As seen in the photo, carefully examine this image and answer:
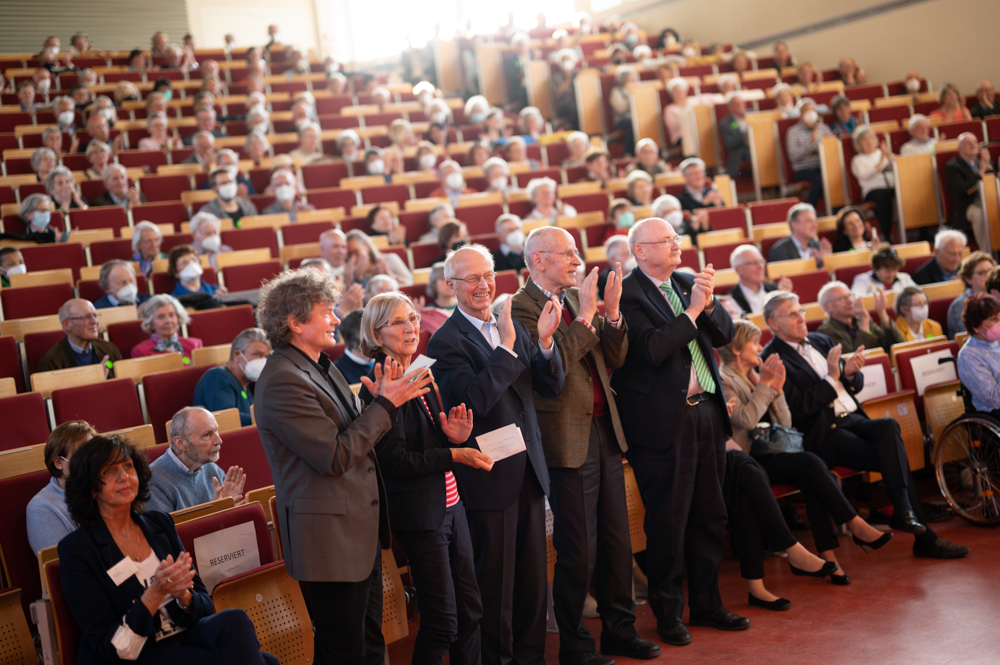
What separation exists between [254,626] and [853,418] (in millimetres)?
2295

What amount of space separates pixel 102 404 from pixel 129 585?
5.49 feet

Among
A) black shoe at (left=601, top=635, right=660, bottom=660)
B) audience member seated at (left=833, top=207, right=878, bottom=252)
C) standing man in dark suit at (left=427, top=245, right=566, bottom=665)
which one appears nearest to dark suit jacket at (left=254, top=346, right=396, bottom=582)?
standing man in dark suit at (left=427, top=245, right=566, bottom=665)

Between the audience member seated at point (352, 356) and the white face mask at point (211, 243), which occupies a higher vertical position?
the white face mask at point (211, 243)

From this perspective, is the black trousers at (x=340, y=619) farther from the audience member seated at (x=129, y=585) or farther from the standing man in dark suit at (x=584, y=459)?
the standing man in dark suit at (x=584, y=459)

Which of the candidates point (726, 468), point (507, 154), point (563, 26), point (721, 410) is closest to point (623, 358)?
point (721, 410)

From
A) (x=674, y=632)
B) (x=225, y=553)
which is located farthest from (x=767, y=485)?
(x=225, y=553)

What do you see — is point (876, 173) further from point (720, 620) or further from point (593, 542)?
point (593, 542)

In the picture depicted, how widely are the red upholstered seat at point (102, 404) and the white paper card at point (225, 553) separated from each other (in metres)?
1.38

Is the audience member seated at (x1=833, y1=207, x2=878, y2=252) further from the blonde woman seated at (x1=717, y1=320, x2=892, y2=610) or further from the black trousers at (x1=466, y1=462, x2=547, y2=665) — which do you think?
the black trousers at (x1=466, y1=462, x2=547, y2=665)

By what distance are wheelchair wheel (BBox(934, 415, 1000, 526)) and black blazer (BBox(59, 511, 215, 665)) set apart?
105 inches

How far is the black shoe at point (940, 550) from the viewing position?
9.27 feet

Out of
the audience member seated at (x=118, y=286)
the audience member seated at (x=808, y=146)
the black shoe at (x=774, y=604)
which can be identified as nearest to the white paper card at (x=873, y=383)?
the black shoe at (x=774, y=604)

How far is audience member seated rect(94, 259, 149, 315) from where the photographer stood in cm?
429

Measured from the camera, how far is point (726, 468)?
111 inches
